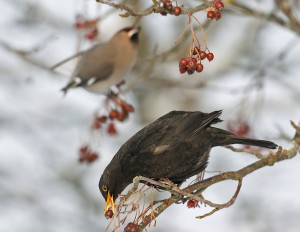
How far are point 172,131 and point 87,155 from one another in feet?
3.94

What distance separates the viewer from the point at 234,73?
1248cm

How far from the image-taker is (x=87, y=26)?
20.4 feet

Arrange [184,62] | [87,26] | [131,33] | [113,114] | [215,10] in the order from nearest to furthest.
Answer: [215,10], [184,62], [113,114], [87,26], [131,33]

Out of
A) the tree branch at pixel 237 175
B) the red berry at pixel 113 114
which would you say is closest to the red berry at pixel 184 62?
the tree branch at pixel 237 175

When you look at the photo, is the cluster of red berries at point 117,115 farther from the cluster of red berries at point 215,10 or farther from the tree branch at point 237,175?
the cluster of red berries at point 215,10

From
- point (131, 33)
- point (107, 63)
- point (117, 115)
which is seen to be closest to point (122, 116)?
point (117, 115)

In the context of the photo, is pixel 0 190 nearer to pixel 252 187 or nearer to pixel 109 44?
pixel 252 187

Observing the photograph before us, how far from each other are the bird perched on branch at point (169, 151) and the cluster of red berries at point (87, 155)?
0.90 meters

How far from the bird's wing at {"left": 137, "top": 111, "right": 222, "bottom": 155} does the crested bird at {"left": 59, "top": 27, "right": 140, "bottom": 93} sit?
4.35ft

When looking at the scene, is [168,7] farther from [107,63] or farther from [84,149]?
[107,63]

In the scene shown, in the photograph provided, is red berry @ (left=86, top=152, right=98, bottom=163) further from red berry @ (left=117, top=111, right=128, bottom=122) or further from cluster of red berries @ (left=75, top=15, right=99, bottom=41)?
cluster of red berries @ (left=75, top=15, right=99, bottom=41)

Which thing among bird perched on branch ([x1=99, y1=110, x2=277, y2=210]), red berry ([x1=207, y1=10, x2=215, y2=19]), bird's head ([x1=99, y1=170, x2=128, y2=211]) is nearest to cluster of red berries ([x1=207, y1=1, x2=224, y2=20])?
red berry ([x1=207, y1=10, x2=215, y2=19])

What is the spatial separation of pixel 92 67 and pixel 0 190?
7777 mm

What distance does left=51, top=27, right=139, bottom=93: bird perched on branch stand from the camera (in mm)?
6695
